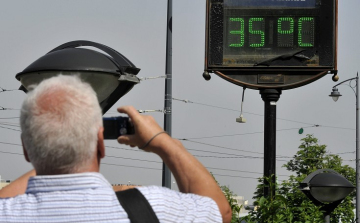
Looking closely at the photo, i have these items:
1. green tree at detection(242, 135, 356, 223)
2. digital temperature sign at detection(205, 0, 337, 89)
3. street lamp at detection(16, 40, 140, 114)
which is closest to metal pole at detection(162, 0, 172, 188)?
green tree at detection(242, 135, 356, 223)

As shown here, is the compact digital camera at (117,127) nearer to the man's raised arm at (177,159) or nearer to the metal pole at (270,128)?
the man's raised arm at (177,159)

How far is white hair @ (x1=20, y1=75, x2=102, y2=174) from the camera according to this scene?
2.75 meters

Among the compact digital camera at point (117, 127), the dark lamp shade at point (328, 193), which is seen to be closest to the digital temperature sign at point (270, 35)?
the dark lamp shade at point (328, 193)

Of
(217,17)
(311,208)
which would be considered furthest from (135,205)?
(217,17)

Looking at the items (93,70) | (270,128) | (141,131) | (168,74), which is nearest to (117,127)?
(141,131)

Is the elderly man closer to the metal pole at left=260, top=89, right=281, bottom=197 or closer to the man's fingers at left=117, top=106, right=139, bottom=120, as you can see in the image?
the man's fingers at left=117, top=106, right=139, bottom=120

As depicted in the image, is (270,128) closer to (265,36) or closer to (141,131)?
(265,36)

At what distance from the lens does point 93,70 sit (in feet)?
24.3

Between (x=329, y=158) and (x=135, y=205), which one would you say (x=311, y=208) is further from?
(x=329, y=158)

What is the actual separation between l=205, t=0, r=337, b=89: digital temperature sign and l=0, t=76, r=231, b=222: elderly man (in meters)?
10.9

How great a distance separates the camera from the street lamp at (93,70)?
746 centimetres

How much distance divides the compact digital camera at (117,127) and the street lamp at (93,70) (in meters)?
4.19

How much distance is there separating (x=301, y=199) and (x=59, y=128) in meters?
12.6

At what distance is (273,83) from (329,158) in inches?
1680
